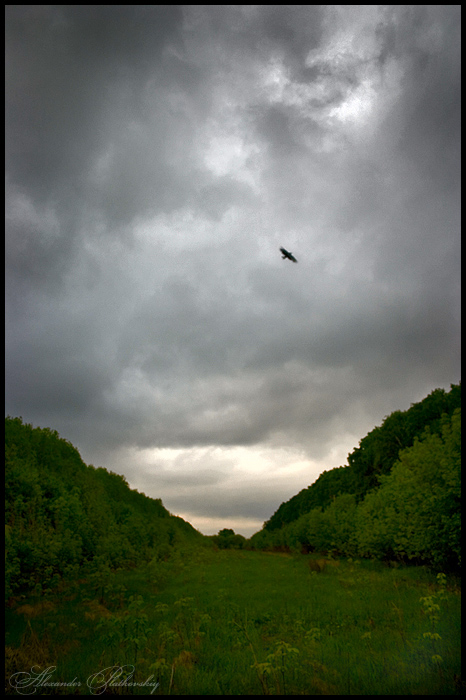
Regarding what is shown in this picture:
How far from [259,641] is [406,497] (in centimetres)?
1002

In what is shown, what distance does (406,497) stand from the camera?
58.9ft

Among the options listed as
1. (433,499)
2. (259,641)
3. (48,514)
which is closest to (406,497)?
(433,499)

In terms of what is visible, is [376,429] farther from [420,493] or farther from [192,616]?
[192,616]

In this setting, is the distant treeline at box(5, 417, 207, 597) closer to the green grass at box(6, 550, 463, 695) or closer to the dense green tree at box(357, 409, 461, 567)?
the green grass at box(6, 550, 463, 695)

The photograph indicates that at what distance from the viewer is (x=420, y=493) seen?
16828 mm

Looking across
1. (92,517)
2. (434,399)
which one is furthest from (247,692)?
(434,399)

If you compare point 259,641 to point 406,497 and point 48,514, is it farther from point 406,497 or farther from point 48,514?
point 48,514

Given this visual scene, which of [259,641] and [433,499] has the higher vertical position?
[433,499]

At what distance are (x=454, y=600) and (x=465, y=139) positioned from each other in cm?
1383

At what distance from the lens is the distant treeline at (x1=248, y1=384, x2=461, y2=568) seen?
1606 centimetres

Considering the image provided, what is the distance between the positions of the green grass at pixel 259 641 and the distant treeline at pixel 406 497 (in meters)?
2.06
